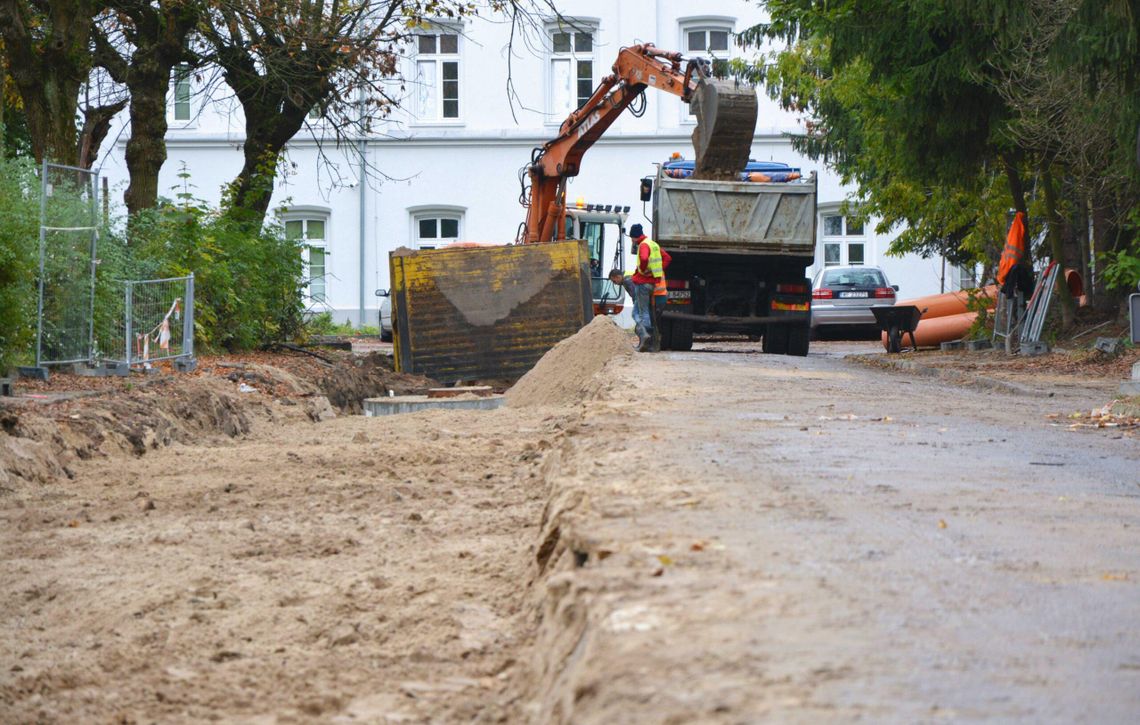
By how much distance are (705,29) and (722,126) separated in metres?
21.4

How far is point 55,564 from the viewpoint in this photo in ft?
23.1

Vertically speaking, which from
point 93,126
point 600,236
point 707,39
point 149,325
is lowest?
point 149,325

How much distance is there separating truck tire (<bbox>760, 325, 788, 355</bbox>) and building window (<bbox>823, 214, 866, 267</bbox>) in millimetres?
18607

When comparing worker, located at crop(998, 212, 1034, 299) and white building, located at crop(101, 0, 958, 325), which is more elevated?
white building, located at crop(101, 0, 958, 325)

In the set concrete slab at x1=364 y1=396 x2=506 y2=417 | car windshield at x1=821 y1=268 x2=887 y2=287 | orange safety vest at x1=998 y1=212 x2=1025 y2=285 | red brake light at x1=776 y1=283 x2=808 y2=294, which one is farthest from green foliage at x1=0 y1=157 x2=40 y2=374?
car windshield at x1=821 y1=268 x2=887 y2=287

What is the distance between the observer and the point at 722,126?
1852 centimetres

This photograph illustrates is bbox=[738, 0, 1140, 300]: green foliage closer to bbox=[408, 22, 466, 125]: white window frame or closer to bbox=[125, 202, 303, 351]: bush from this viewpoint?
bbox=[125, 202, 303, 351]: bush

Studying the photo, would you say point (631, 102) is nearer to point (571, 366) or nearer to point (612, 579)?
point (571, 366)

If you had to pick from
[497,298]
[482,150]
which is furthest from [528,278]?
[482,150]

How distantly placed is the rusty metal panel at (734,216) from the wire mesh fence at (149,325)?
253 inches

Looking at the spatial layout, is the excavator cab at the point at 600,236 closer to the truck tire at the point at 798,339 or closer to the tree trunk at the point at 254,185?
the tree trunk at the point at 254,185

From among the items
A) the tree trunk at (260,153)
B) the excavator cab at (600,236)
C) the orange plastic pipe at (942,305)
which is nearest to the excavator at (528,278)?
the tree trunk at (260,153)

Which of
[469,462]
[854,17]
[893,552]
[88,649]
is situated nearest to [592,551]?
[893,552]

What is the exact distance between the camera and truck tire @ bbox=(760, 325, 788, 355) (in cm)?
2086
